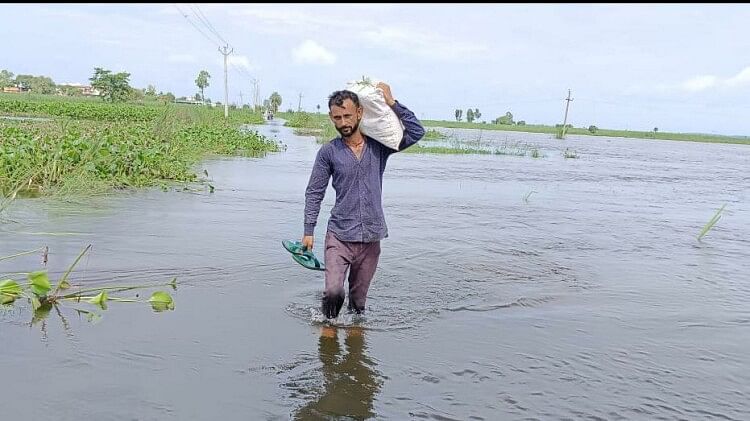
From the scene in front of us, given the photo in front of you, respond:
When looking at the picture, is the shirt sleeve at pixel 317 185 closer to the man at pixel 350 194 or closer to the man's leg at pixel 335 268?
the man at pixel 350 194

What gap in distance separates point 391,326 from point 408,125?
60.0 inches

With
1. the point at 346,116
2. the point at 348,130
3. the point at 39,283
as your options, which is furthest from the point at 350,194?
the point at 39,283

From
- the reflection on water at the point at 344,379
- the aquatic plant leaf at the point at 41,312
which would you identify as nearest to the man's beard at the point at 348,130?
the reflection on water at the point at 344,379

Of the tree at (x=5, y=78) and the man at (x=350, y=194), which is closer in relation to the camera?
the man at (x=350, y=194)

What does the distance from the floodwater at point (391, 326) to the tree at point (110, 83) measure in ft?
189

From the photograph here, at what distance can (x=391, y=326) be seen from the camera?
497cm

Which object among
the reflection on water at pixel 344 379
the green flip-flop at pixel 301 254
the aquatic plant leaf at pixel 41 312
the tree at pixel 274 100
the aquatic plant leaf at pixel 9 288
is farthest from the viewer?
the tree at pixel 274 100

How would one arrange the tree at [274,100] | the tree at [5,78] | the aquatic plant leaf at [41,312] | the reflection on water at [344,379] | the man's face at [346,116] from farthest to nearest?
1. the tree at [274,100]
2. the tree at [5,78]
3. the aquatic plant leaf at [41,312]
4. the man's face at [346,116]
5. the reflection on water at [344,379]

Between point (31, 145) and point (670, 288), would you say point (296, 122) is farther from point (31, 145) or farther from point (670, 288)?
point (670, 288)

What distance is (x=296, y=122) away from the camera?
180 ft

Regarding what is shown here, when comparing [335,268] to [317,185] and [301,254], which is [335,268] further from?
[317,185]

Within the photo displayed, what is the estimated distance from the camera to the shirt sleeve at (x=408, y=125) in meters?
4.49

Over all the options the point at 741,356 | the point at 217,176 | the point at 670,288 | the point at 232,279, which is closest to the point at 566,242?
the point at 670,288

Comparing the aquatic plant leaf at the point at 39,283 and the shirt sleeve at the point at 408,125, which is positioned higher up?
the shirt sleeve at the point at 408,125
